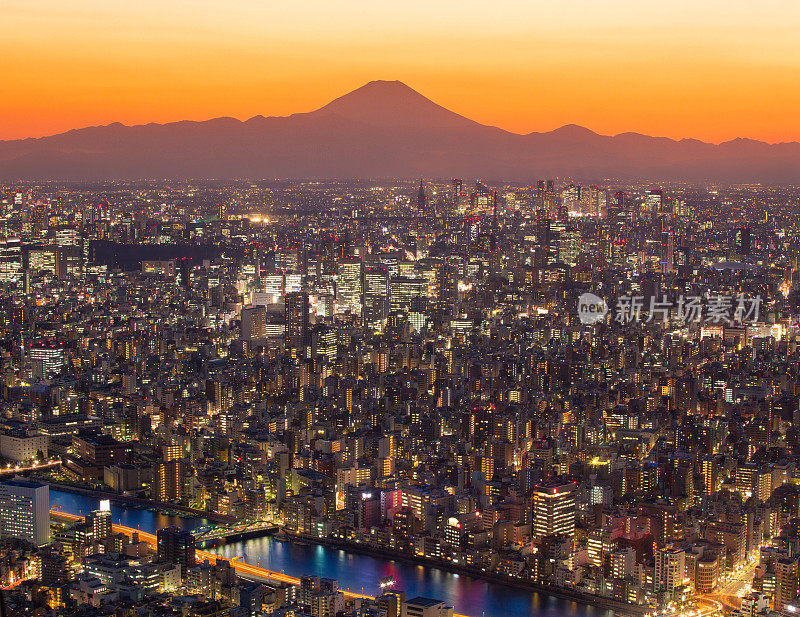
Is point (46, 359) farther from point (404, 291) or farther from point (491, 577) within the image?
point (491, 577)

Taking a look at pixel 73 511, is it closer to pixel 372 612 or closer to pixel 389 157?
pixel 372 612

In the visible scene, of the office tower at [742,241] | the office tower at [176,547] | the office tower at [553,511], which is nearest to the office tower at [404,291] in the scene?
A: the office tower at [742,241]

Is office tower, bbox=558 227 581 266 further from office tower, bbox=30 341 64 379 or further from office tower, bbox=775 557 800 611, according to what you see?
office tower, bbox=775 557 800 611

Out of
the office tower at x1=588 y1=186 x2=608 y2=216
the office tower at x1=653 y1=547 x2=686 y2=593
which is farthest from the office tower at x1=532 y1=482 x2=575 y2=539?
the office tower at x1=588 y1=186 x2=608 y2=216

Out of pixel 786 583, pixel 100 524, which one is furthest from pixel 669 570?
pixel 100 524

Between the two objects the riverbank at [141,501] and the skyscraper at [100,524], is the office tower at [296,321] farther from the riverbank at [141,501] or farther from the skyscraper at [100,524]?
the skyscraper at [100,524]

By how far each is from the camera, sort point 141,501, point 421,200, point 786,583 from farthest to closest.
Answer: point 421,200, point 141,501, point 786,583
